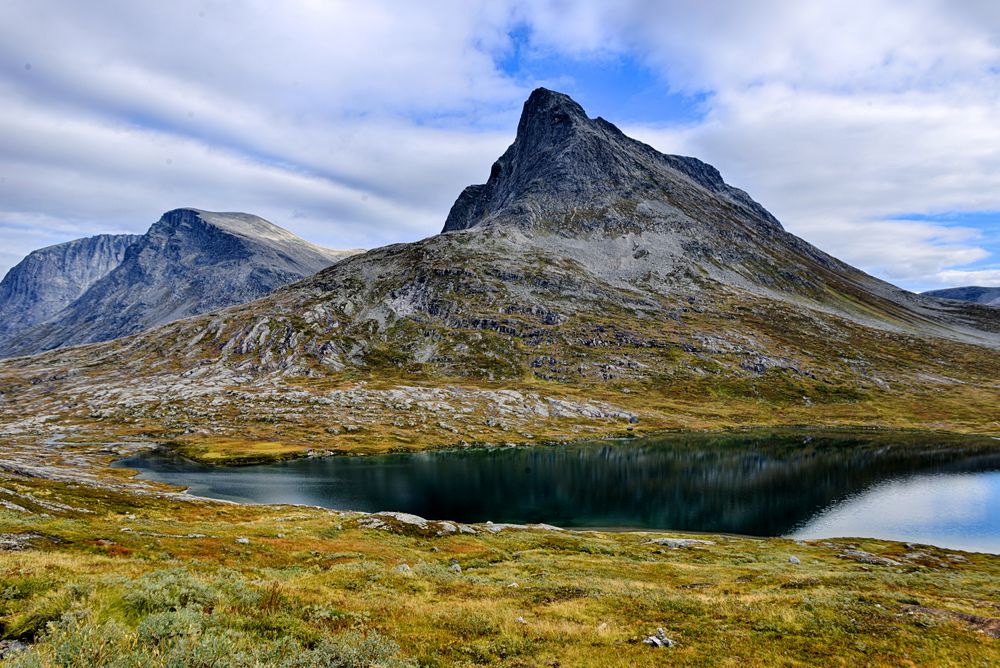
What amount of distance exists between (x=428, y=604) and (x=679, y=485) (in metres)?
85.8

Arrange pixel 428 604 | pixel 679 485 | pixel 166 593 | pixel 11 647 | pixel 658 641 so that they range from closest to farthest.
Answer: pixel 11 647 < pixel 166 593 < pixel 658 641 < pixel 428 604 < pixel 679 485

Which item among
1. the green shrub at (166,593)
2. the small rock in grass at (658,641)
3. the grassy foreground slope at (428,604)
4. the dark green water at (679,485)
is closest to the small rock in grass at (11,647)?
the grassy foreground slope at (428,604)

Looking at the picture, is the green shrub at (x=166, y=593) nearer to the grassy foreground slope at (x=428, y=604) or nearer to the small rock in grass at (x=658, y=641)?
the grassy foreground slope at (x=428, y=604)

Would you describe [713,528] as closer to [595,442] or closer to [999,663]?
[999,663]

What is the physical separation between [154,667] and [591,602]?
19832 mm

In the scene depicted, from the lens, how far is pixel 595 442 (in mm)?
147375

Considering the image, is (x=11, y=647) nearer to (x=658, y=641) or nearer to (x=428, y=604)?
(x=428, y=604)

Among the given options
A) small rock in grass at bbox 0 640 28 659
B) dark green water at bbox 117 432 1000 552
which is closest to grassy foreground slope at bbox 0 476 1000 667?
small rock in grass at bbox 0 640 28 659

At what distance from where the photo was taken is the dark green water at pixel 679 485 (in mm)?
75562

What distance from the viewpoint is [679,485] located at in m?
97.5

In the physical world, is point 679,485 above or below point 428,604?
below

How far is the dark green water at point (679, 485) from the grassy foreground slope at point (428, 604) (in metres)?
29.5

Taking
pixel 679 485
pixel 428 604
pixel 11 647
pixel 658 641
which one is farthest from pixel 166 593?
pixel 679 485

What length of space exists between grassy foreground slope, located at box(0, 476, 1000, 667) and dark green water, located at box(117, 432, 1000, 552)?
29467 mm
